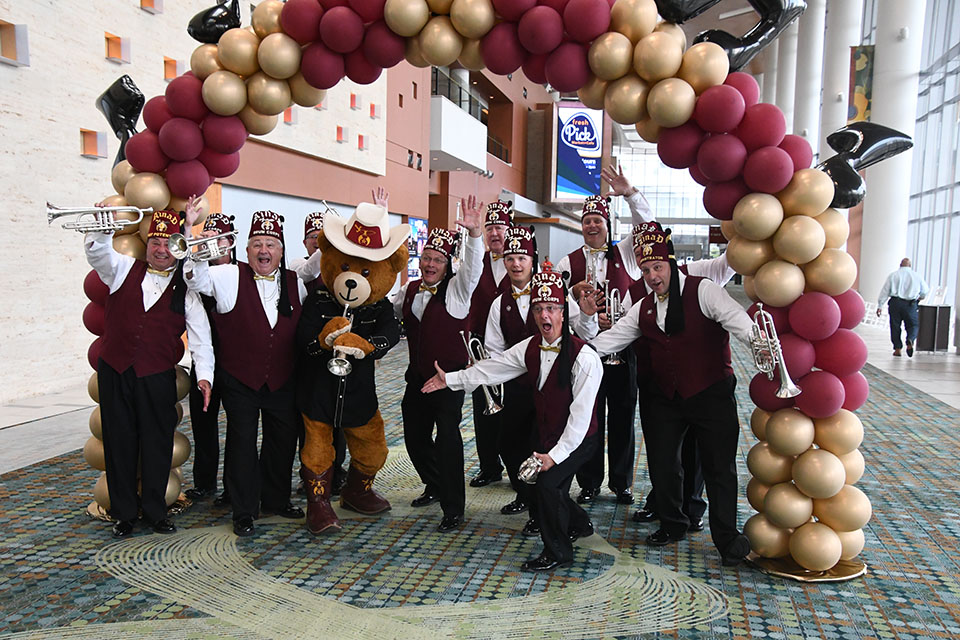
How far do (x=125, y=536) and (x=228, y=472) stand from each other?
61cm

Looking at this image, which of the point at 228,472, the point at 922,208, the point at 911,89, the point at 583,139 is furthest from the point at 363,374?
the point at 583,139

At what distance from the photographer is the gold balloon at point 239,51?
3.98 m

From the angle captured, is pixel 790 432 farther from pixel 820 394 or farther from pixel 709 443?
pixel 709 443

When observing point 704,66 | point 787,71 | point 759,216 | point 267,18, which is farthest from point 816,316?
point 787,71

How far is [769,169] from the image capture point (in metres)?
3.36


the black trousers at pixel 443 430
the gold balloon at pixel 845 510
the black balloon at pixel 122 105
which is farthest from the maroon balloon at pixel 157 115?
the gold balloon at pixel 845 510

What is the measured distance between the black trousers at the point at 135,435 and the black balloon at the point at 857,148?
3.60m

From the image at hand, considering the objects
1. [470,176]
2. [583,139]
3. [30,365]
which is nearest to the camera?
[30,365]

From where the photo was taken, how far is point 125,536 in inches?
153

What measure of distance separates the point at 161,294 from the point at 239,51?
54.8 inches

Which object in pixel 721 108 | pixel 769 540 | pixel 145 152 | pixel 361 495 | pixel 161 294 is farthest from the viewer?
pixel 361 495

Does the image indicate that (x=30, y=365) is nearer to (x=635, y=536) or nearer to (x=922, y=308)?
(x=635, y=536)

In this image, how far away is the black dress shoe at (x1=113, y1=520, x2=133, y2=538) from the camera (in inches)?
152

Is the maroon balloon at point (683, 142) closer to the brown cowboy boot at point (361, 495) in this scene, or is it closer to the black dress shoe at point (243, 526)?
the brown cowboy boot at point (361, 495)
